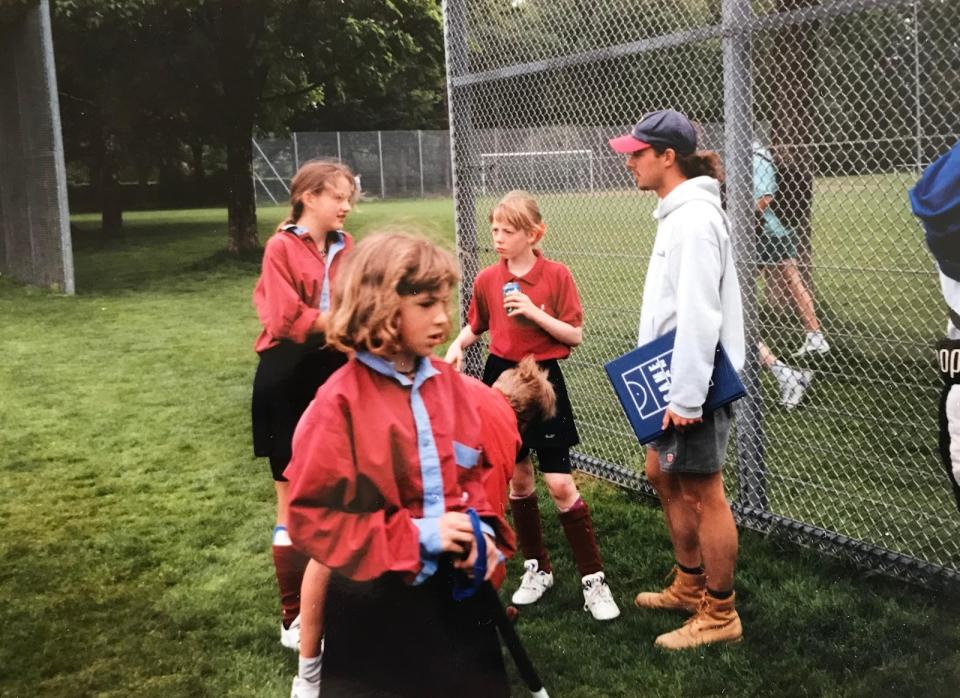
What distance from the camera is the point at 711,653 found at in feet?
9.48

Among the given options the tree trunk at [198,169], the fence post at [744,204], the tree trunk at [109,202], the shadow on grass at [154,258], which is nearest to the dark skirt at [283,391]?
the fence post at [744,204]

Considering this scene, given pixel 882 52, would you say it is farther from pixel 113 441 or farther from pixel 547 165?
pixel 113 441

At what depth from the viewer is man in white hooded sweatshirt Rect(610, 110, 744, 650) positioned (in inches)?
103

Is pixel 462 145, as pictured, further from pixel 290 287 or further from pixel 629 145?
pixel 290 287

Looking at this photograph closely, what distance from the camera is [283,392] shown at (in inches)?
116

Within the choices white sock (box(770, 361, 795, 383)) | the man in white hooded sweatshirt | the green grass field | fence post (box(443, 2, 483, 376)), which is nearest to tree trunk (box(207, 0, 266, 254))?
the green grass field

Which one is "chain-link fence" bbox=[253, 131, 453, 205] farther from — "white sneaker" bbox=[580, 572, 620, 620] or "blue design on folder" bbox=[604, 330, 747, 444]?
"blue design on folder" bbox=[604, 330, 747, 444]

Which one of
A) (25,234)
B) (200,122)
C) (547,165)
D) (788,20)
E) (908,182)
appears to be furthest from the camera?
(200,122)

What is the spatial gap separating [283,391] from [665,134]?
4.39 ft

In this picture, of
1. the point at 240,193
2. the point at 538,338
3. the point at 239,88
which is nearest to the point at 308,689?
the point at 538,338

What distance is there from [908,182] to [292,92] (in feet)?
47.2

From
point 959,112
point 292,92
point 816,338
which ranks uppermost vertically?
point 292,92

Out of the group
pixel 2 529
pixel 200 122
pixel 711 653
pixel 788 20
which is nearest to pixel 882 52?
pixel 788 20

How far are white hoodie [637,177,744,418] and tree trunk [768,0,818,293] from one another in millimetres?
1541
